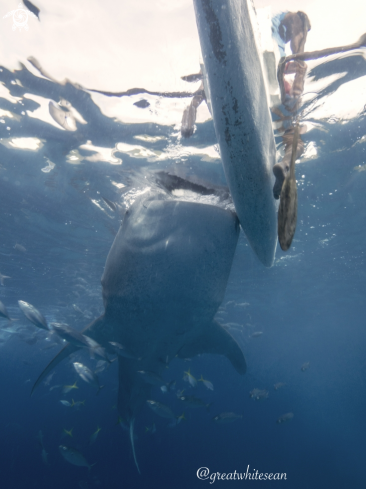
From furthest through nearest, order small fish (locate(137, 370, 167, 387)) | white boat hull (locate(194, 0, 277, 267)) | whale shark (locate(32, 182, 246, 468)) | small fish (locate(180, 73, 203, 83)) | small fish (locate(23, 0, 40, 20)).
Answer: small fish (locate(137, 370, 167, 387)) < small fish (locate(180, 73, 203, 83)) < small fish (locate(23, 0, 40, 20)) < whale shark (locate(32, 182, 246, 468)) < white boat hull (locate(194, 0, 277, 267))

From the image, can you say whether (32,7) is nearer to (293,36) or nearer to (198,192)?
(198,192)

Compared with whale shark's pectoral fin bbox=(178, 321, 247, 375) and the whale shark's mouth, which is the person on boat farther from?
whale shark's pectoral fin bbox=(178, 321, 247, 375)

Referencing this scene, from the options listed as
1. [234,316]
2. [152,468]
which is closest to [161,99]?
[152,468]

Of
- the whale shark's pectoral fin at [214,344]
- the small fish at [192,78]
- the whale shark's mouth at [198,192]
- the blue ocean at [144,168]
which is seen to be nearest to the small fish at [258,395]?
the blue ocean at [144,168]

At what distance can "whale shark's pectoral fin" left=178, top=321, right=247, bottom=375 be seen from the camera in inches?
215

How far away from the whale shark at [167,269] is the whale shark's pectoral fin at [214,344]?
1619mm

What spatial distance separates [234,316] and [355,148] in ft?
103

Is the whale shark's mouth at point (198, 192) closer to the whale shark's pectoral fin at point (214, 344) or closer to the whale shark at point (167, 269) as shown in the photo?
the whale shark at point (167, 269)

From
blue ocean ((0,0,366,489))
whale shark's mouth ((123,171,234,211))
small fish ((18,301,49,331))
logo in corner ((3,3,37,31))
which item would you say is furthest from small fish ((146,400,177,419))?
logo in corner ((3,3,37,31))

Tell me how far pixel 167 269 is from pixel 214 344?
3826mm

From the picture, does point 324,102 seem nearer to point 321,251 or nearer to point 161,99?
point 161,99

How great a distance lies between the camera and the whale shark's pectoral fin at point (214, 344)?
17.9ft

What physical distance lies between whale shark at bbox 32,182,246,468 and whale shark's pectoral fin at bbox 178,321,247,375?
1.62m

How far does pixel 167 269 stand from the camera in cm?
271
